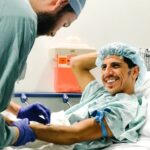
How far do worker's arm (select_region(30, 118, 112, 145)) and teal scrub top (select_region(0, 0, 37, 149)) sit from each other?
0.63m

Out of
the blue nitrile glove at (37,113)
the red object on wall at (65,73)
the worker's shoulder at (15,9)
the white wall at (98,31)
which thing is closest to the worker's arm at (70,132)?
the blue nitrile glove at (37,113)

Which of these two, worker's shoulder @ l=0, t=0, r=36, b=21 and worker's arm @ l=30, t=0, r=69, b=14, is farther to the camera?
worker's arm @ l=30, t=0, r=69, b=14

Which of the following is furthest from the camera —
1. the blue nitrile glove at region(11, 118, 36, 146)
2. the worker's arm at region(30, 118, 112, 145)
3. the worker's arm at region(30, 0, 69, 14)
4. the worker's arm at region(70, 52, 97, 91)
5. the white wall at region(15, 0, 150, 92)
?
the white wall at region(15, 0, 150, 92)

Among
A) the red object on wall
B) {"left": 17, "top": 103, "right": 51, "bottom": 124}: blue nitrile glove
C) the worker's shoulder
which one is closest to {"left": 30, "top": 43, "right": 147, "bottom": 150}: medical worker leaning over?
{"left": 17, "top": 103, "right": 51, "bottom": 124}: blue nitrile glove

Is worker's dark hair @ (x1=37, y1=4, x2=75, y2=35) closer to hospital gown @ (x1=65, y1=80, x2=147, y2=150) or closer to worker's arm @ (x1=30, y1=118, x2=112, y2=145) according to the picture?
worker's arm @ (x1=30, y1=118, x2=112, y2=145)

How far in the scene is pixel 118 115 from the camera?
6.42 ft

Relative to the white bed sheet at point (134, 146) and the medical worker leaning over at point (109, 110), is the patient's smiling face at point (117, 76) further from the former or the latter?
the white bed sheet at point (134, 146)

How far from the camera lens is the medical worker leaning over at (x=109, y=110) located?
1.86 metres

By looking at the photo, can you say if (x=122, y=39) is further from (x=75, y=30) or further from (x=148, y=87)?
(x=148, y=87)

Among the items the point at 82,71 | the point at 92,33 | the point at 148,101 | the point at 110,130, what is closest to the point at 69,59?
the point at 82,71

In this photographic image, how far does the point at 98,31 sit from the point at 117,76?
999mm

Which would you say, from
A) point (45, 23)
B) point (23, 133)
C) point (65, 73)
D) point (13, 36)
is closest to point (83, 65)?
point (65, 73)

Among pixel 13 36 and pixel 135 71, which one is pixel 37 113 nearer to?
pixel 135 71

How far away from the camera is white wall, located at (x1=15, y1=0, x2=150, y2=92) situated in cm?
297
